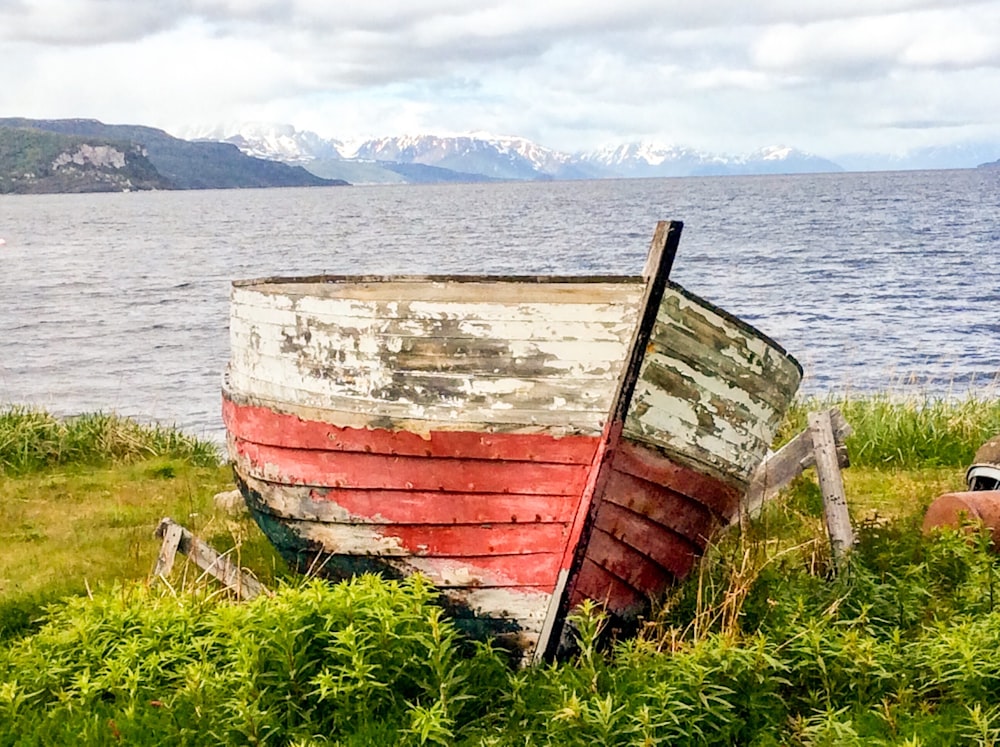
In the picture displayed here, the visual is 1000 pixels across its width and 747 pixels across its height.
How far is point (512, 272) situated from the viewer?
106ft

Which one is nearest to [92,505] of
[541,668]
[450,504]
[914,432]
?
[450,504]

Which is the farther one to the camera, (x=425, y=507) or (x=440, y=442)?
(x=425, y=507)

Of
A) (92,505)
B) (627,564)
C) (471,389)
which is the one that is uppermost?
(471,389)

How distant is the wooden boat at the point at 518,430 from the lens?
5.00 m

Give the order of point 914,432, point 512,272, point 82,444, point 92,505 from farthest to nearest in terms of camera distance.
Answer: point 512,272 < point 82,444 < point 914,432 < point 92,505

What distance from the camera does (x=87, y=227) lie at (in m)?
85.9

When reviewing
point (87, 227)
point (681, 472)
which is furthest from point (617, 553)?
point (87, 227)

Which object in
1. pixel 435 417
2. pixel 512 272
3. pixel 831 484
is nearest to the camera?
pixel 435 417

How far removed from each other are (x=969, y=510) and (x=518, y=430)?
342 cm

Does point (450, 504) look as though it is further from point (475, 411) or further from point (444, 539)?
Answer: point (475, 411)

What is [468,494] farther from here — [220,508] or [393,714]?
[220,508]

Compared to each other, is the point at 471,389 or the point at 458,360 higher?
the point at 458,360

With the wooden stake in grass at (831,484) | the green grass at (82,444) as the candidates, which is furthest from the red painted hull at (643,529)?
the green grass at (82,444)

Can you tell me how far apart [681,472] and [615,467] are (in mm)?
569
